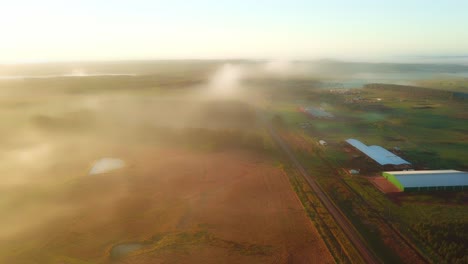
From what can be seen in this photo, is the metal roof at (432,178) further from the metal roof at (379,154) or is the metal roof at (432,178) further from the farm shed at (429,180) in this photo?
the metal roof at (379,154)

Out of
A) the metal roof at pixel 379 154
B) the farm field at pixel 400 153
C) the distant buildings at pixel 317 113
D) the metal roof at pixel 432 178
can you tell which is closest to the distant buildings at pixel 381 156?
the metal roof at pixel 379 154

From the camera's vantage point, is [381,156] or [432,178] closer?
[432,178]

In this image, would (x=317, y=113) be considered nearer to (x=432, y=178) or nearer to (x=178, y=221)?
(x=432, y=178)

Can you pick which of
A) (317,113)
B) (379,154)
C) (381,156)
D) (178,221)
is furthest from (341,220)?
(317,113)

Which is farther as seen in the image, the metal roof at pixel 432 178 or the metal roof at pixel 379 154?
the metal roof at pixel 379 154

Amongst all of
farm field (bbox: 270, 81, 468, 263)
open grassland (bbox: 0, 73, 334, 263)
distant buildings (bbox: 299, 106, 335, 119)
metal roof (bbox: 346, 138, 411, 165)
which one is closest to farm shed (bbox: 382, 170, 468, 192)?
farm field (bbox: 270, 81, 468, 263)

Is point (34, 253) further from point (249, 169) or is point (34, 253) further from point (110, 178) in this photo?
point (249, 169)
